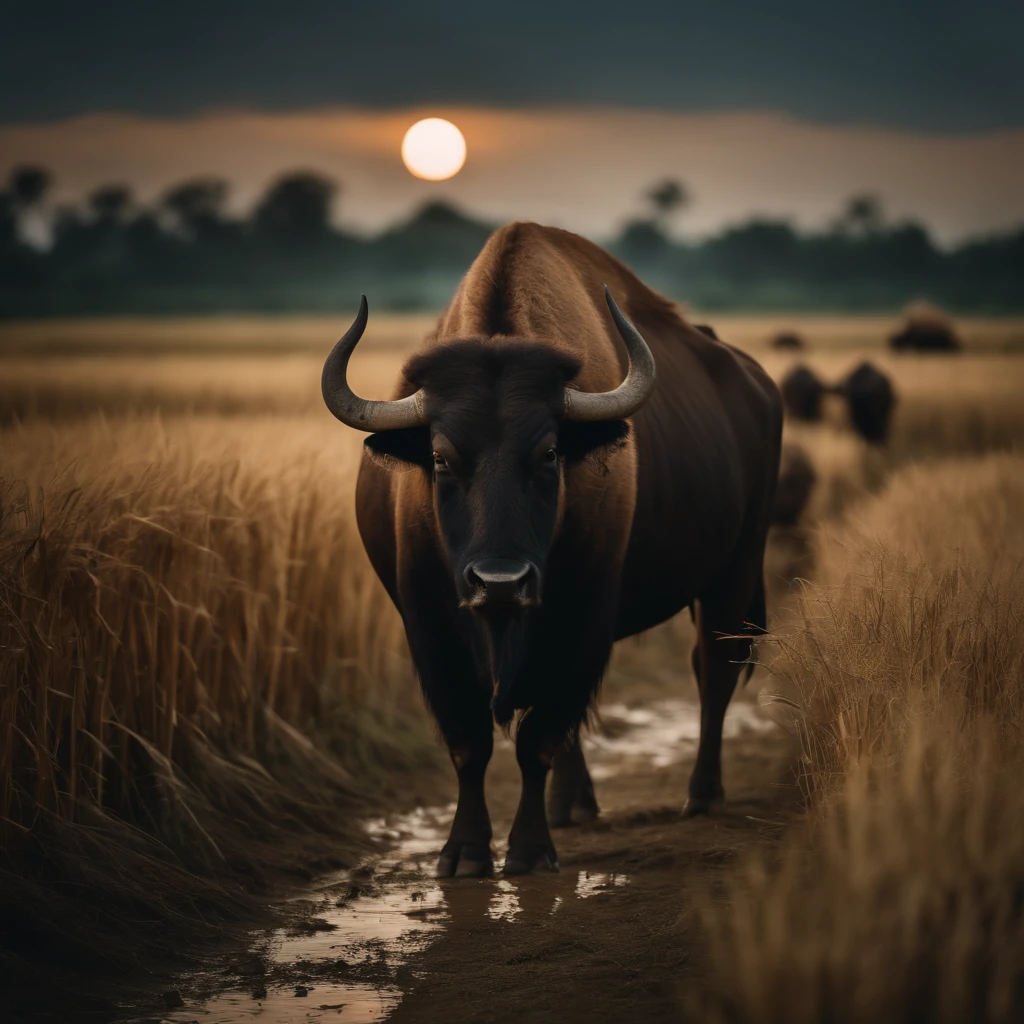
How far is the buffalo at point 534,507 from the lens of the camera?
4.77 m

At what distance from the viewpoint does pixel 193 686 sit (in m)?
6.02

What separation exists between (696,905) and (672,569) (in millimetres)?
2030

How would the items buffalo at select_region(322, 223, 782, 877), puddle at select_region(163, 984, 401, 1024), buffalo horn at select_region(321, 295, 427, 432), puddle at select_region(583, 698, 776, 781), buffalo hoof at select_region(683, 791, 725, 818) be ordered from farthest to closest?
puddle at select_region(583, 698, 776, 781)
buffalo hoof at select_region(683, 791, 725, 818)
buffalo horn at select_region(321, 295, 427, 432)
buffalo at select_region(322, 223, 782, 877)
puddle at select_region(163, 984, 401, 1024)

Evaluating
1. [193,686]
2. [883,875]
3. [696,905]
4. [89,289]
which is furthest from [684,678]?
[89,289]

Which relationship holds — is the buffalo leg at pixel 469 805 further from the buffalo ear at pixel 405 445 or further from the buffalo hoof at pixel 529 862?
the buffalo ear at pixel 405 445

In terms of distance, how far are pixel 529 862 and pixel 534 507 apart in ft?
5.01

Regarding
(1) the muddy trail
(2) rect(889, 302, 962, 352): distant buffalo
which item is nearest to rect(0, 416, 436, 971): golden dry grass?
(1) the muddy trail

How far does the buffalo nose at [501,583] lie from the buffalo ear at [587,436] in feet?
2.32

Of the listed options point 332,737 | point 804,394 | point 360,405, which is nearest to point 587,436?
point 360,405

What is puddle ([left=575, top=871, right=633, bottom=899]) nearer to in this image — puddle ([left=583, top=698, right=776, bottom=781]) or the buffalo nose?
the buffalo nose

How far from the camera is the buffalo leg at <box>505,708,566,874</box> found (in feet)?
17.4

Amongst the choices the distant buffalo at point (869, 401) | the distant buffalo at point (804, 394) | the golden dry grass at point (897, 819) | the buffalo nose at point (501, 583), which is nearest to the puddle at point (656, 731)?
the golden dry grass at point (897, 819)

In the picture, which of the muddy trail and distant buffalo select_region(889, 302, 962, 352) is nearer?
the muddy trail

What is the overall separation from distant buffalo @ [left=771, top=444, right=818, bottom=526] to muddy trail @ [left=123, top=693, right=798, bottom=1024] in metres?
7.50
